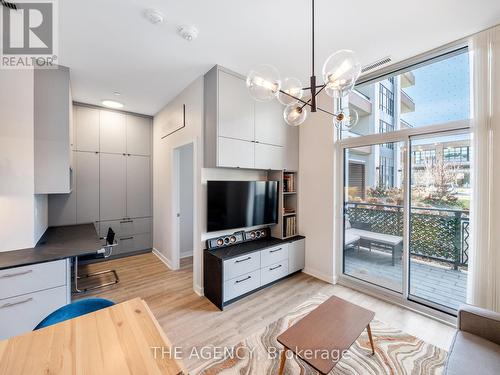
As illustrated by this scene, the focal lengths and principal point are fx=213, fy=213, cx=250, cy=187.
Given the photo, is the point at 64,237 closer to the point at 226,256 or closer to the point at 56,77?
the point at 56,77

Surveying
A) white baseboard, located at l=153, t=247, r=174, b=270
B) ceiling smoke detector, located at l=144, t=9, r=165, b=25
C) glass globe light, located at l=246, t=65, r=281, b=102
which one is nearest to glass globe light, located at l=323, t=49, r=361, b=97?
glass globe light, located at l=246, t=65, r=281, b=102

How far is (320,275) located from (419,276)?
4.10 ft

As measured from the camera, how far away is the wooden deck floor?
2.43 metres

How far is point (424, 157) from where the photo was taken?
8.30 feet

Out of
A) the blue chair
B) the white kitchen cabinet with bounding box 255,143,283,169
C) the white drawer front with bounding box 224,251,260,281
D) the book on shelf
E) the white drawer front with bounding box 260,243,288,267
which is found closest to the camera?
the blue chair

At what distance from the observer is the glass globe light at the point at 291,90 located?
169 cm

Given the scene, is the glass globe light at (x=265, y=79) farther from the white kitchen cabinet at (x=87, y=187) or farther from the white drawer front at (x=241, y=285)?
the white kitchen cabinet at (x=87, y=187)

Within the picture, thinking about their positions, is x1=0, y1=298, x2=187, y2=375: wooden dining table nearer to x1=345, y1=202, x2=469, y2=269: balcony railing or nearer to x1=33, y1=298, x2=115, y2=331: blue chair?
x1=33, y1=298, x2=115, y2=331: blue chair

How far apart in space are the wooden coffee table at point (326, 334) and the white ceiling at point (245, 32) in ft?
8.42

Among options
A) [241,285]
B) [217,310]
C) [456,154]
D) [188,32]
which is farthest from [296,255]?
[188,32]

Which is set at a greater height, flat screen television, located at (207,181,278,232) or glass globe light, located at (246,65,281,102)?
glass globe light, located at (246,65,281,102)

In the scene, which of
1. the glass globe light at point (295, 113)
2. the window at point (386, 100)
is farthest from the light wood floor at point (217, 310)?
the window at point (386, 100)

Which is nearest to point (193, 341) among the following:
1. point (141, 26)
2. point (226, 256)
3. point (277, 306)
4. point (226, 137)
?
point (226, 256)

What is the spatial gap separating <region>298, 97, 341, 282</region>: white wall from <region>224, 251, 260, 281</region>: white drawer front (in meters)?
1.09
